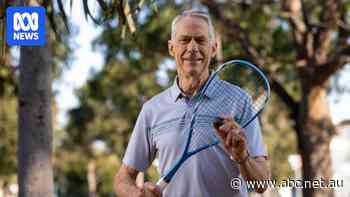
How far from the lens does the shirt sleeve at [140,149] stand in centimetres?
366

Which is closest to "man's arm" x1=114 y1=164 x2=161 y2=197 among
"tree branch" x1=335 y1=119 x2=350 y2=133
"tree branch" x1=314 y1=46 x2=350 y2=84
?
"tree branch" x1=314 y1=46 x2=350 y2=84

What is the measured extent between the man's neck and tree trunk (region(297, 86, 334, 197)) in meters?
11.7

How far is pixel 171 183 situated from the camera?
3447mm

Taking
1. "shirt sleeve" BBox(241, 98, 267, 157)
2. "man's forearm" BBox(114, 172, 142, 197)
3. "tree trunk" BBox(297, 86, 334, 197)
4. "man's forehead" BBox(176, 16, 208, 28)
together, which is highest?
"man's forehead" BBox(176, 16, 208, 28)

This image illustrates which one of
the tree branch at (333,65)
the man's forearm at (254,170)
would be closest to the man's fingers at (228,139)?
the man's forearm at (254,170)

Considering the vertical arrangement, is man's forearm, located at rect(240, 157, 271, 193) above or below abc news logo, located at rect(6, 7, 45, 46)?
below

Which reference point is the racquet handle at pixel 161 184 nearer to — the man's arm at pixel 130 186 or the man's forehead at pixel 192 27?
the man's arm at pixel 130 186

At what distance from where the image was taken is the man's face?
11.3 feet

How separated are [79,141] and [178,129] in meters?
45.1

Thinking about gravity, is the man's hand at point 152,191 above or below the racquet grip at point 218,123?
below

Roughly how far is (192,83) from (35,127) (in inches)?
114

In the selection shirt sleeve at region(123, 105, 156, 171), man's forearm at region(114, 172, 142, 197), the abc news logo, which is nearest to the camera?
man's forearm at region(114, 172, 142, 197)

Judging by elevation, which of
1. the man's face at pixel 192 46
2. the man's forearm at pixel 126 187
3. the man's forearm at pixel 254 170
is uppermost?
the man's face at pixel 192 46

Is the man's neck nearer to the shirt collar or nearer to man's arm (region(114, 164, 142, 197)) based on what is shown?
the shirt collar
